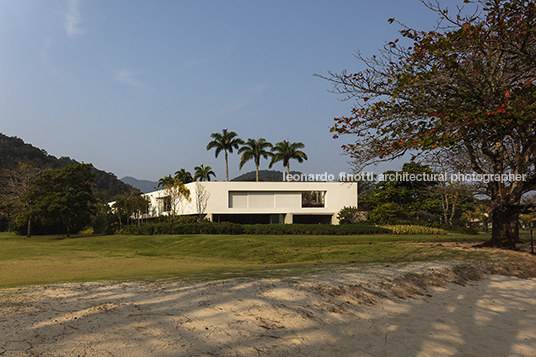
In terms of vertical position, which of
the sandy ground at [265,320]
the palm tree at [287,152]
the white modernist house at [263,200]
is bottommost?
the sandy ground at [265,320]

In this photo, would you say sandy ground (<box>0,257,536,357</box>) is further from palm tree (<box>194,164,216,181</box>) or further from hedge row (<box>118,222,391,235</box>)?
palm tree (<box>194,164,216,181</box>)

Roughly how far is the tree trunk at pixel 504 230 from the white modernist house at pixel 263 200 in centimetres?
2958

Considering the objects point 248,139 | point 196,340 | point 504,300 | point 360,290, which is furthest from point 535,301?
point 248,139

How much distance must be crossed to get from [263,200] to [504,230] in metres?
33.0

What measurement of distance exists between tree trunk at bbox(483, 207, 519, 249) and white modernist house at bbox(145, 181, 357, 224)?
29579 mm

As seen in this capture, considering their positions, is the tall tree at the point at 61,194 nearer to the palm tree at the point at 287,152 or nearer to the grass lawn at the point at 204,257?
the grass lawn at the point at 204,257

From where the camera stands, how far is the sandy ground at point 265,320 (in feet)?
13.2

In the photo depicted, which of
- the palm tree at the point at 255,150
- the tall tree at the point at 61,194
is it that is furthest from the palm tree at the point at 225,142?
the tall tree at the point at 61,194

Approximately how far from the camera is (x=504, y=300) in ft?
26.4

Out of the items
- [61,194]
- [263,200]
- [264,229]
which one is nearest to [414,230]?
[264,229]

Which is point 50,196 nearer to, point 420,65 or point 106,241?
point 106,241

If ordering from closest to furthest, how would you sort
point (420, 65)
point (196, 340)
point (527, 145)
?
1. point (196, 340)
2. point (420, 65)
3. point (527, 145)

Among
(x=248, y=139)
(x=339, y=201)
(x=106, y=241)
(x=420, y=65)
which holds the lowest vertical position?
(x=106, y=241)

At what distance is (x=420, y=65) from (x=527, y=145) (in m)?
4.86
